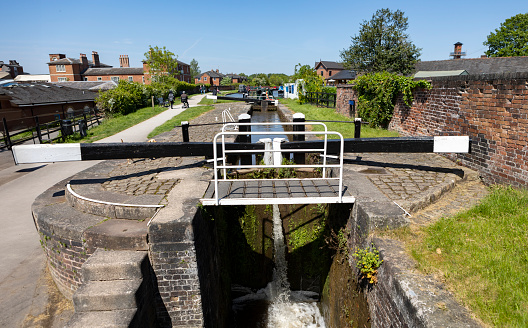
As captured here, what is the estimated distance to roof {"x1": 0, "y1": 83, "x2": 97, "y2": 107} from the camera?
1872 centimetres

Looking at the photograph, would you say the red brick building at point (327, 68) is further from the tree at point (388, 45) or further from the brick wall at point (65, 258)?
the brick wall at point (65, 258)

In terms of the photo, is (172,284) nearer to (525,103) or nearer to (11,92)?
(525,103)

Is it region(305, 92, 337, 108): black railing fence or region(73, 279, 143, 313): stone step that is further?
region(305, 92, 337, 108): black railing fence

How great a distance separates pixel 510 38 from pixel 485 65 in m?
24.5

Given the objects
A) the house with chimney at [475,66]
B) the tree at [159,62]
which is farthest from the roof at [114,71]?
the house with chimney at [475,66]

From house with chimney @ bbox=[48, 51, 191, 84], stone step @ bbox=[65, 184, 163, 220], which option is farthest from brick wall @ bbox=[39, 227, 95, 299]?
house with chimney @ bbox=[48, 51, 191, 84]

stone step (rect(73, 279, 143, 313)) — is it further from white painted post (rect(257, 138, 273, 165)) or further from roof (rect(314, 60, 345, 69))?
roof (rect(314, 60, 345, 69))

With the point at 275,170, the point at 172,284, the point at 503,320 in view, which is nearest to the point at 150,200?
the point at 172,284

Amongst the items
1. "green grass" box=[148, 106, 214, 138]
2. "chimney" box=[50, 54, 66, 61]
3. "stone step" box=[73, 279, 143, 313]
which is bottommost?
"stone step" box=[73, 279, 143, 313]

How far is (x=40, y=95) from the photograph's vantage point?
20.6 meters

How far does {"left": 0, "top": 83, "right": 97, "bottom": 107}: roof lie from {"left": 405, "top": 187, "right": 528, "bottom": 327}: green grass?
73.9 feet

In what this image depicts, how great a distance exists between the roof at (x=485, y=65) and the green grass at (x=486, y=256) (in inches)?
1024

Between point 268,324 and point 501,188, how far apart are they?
15.7 ft

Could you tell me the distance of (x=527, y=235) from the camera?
3.46 m
